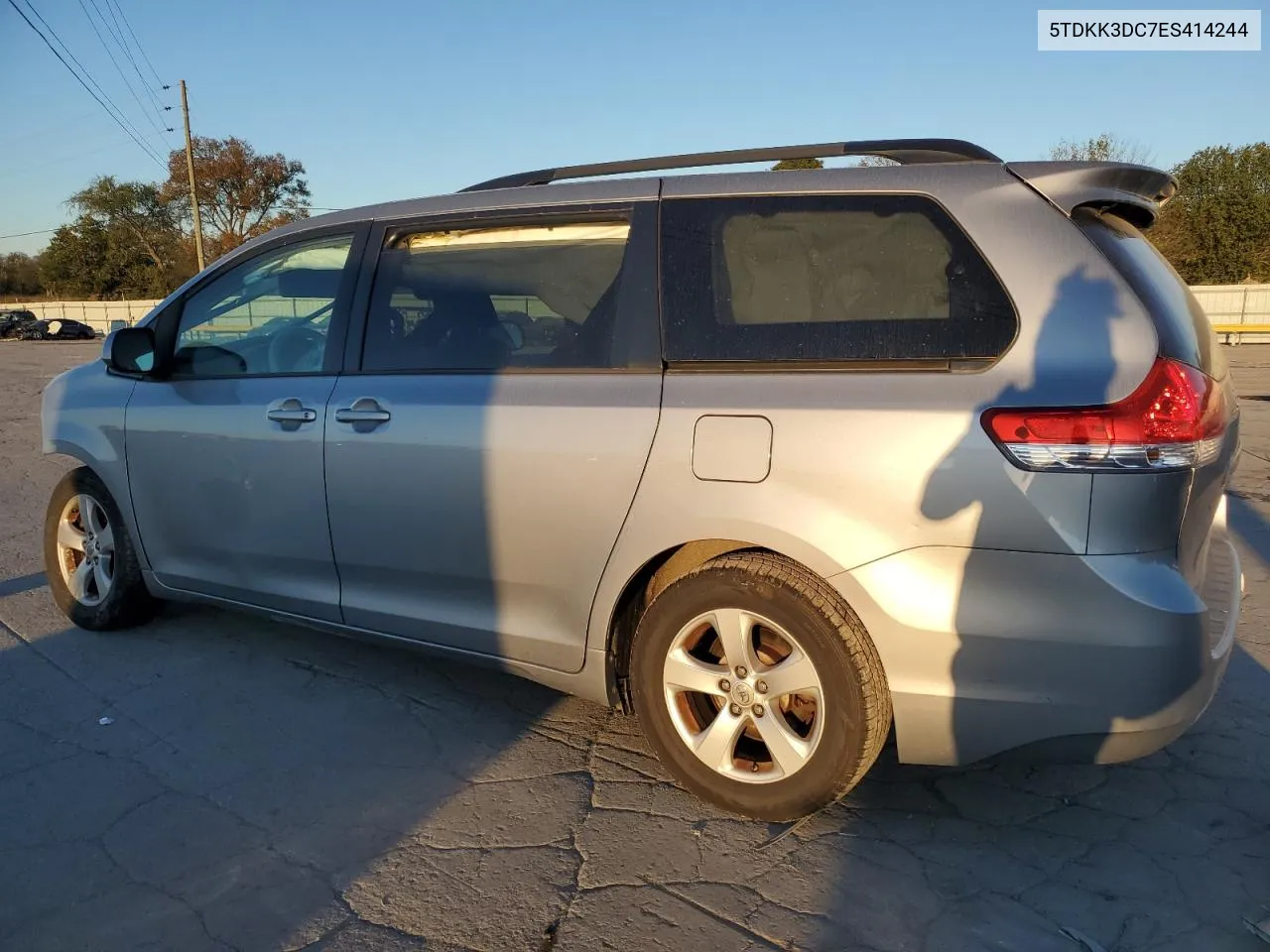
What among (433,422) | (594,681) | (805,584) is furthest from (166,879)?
(805,584)

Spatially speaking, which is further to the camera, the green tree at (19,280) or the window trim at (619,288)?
the green tree at (19,280)

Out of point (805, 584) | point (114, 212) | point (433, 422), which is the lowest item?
point (805, 584)

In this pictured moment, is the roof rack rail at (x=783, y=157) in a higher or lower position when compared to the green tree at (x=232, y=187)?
lower

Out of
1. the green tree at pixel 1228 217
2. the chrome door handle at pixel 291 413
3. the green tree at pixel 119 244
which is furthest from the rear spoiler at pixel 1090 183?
the green tree at pixel 119 244

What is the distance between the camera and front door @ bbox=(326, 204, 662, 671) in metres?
2.89

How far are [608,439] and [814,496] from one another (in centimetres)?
65

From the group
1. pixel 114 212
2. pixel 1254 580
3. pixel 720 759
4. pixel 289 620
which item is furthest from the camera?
pixel 114 212

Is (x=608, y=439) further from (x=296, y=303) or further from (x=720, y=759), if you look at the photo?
(x=296, y=303)

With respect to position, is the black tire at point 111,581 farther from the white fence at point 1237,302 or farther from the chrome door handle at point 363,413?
the white fence at point 1237,302

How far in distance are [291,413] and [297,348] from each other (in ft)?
1.11

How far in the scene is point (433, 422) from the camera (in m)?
3.15

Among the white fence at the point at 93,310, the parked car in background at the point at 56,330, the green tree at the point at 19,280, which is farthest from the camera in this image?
the green tree at the point at 19,280

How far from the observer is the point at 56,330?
1745 inches

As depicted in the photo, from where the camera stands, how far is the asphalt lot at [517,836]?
230 cm
